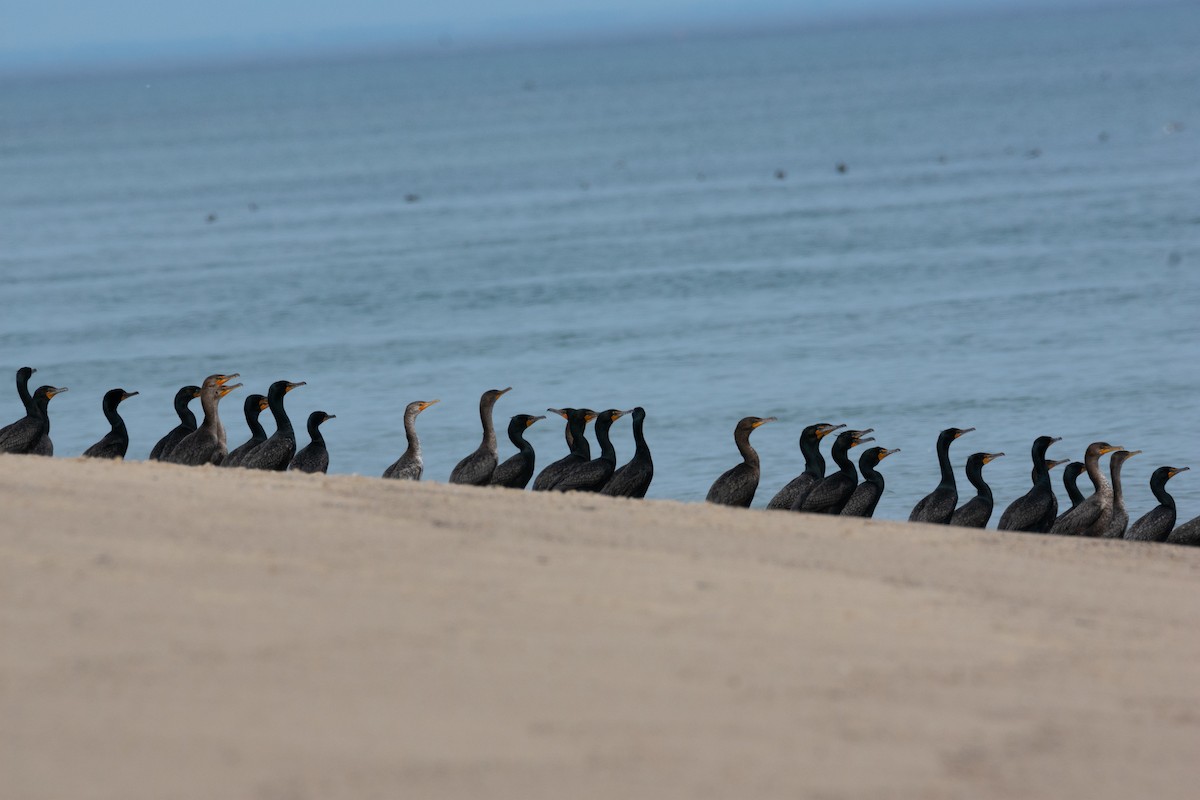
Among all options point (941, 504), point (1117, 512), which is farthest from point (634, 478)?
point (1117, 512)

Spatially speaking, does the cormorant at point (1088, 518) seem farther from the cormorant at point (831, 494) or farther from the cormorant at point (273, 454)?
the cormorant at point (273, 454)

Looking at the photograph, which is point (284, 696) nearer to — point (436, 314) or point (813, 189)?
point (436, 314)

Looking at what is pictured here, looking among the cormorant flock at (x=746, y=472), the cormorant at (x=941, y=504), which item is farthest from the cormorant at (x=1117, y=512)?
the cormorant at (x=941, y=504)

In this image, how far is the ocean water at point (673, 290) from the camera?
19.0 meters

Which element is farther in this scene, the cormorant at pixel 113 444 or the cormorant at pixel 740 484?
the cormorant at pixel 113 444

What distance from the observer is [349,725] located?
4.98 metres

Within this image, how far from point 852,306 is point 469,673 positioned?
74.5ft

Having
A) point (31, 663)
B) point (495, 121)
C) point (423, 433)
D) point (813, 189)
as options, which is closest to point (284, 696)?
point (31, 663)

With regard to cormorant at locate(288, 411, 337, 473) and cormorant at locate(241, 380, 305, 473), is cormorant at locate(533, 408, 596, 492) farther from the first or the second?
Result: cormorant at locate(241, 380, 305, 473)

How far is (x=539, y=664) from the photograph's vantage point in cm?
548

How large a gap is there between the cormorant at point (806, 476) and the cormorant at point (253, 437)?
159 inches

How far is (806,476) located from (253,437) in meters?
4.49

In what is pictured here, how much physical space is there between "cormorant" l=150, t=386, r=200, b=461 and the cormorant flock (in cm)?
2

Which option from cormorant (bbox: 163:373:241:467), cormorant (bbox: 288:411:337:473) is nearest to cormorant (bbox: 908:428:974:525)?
cormorant (bbox: 288:411:337:473)
